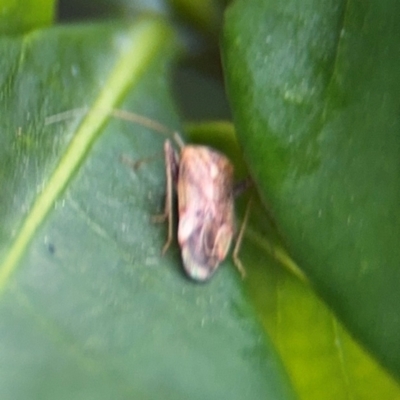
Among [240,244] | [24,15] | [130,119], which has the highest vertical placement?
[24,15]

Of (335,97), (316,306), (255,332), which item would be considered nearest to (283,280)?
(316,306)

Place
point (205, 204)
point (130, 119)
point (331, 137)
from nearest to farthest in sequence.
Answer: point (331, 137), point (130, 119), point (205, 204)

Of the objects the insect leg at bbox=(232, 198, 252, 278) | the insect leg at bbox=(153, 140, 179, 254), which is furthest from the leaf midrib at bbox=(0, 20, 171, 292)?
the insect leg at bbox=(232, 198, 252, 278)

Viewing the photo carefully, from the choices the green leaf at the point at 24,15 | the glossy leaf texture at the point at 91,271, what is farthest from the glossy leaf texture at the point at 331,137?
the green leaf at the point at 24,15

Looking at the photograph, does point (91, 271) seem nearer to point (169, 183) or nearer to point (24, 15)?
point (169, 183)

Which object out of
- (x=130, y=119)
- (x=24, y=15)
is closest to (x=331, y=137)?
→ (x=130, y=119)

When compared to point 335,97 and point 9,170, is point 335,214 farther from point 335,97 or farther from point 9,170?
point 9,170
